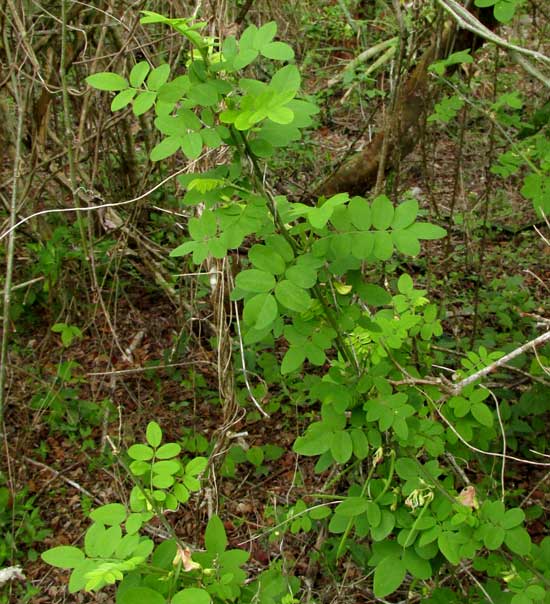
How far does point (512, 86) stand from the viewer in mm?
5770

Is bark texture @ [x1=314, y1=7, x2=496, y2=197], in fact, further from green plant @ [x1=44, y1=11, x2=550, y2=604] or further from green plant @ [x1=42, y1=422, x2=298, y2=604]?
green plant @ [x1=42, y1=422, x2=298, y2=604]

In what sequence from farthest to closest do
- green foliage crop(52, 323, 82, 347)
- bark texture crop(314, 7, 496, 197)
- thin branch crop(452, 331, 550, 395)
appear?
green foliage crop(52, 323, 82, 347)
bark texture crop(314, 7, 496, 197)
thin branch crop(452, 331, 550, 395)

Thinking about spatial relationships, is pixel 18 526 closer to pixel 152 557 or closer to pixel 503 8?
pixel 152 557

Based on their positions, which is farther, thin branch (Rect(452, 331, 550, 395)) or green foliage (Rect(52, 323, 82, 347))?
green foliage (Rect(52, 323, 82, 347))

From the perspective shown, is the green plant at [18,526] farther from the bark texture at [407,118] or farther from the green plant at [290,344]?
the bark texture at [407,118]

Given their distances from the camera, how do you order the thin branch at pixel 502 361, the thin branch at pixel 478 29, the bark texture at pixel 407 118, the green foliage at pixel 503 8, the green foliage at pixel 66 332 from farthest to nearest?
1. the green foliage at pixel 66 332
2. the bark texture at pixel 407 118
3. the green foliage at pixel 503 8
4. the thin branch at pixel 478 29
5. the thin branch at pixel 502 361

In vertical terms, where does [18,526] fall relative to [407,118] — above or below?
below

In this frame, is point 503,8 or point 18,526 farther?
point 18,526

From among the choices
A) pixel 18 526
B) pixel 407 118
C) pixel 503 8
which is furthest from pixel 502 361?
pixel 18 526

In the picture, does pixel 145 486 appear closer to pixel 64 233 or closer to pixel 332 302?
pixel 332 302

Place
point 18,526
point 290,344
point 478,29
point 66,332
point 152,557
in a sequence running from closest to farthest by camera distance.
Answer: point 152,557 → point 290,344 → point 478,29 → point 18,526 → point 66,332

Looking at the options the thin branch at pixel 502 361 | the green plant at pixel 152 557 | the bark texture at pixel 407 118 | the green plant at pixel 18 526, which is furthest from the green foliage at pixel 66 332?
the thin branch at pixel 502 361

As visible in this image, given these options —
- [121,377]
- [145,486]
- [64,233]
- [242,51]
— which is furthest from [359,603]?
[64,233]

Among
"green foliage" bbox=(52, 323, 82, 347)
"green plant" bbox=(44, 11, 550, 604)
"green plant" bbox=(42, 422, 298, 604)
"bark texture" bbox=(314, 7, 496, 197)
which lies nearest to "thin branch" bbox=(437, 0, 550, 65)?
"bark texture" bbox=(314, 7, 496, 197)
